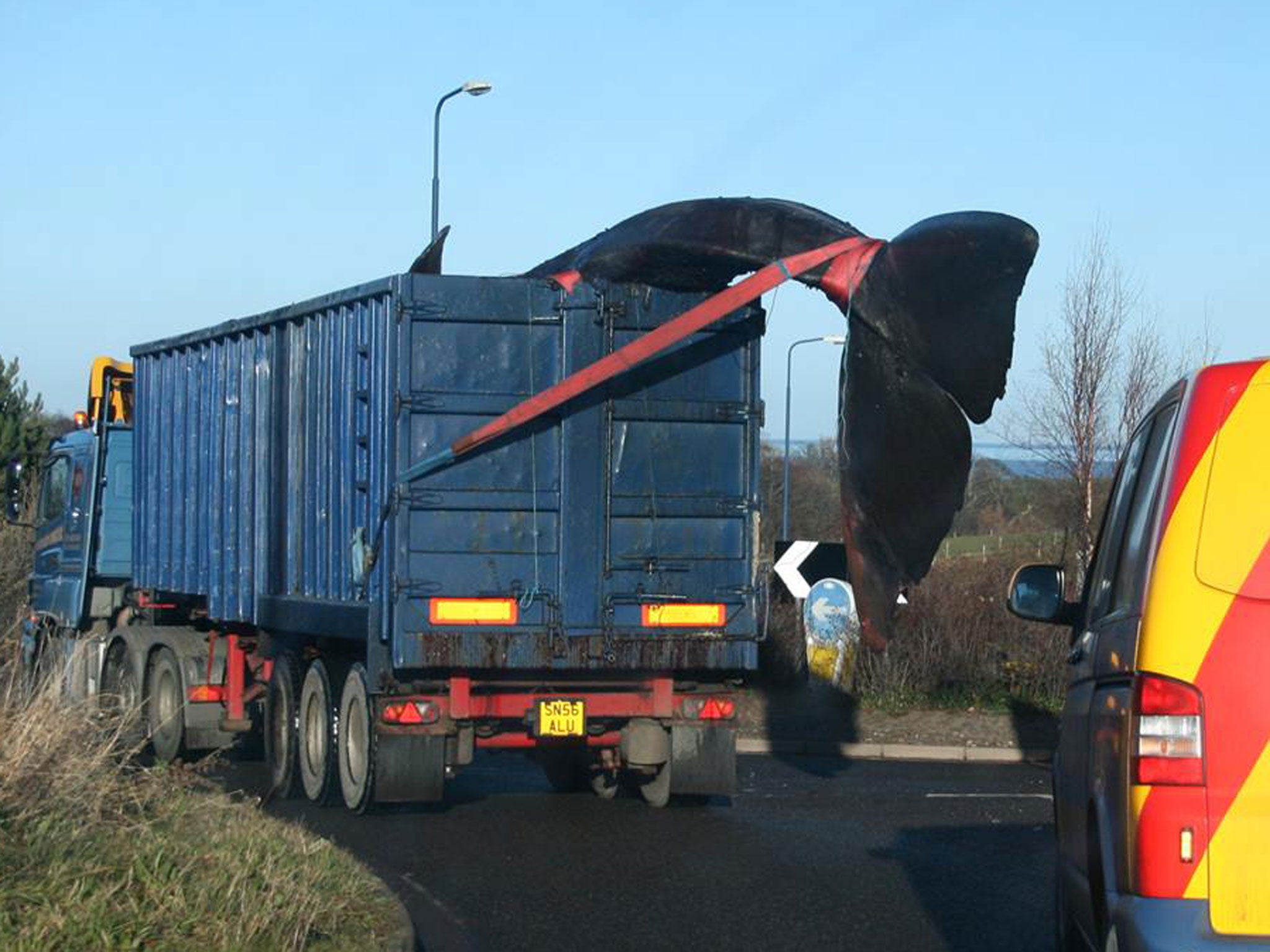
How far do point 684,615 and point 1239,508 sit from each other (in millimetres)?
7411

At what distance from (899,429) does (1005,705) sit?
371 inches

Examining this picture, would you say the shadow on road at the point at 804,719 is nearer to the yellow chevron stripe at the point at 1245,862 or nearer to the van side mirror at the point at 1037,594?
the van side mirror at the point at 1037,594

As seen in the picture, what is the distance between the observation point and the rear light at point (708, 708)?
40.9ft

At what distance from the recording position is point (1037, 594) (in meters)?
6.95

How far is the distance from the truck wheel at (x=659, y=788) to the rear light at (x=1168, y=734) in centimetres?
819

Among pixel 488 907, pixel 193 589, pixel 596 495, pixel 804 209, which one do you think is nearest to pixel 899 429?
pixel 804 209

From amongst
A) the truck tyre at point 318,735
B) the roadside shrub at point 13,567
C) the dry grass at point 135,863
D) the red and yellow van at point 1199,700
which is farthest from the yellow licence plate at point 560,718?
the roadside shrub at point 13,567

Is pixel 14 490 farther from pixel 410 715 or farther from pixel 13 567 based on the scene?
pixel 410 715

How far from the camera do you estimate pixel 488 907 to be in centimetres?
942

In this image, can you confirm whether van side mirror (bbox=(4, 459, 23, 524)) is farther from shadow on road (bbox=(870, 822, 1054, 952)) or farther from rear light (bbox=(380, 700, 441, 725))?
shadow on road (bbox=(870, 822, 1054, 952))

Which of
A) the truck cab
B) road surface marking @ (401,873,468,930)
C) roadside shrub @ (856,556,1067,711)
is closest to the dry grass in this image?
road surface marking @ (401,873,468,930)

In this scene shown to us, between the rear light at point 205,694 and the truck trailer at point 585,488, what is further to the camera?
the rear light at point 205,694

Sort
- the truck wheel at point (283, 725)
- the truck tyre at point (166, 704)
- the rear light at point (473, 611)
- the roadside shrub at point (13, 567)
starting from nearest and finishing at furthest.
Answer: the rear light at point (473, 611), the truck wheel at point (283, 725), the truck tyre at point (166, 704), the roadside shrub at point (13, 567)

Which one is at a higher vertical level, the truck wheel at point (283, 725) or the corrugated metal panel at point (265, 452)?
the corrugated metal panel at point (265, 452)
